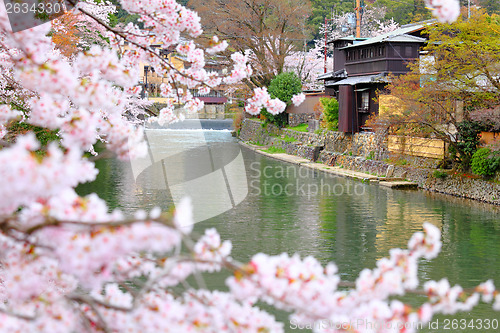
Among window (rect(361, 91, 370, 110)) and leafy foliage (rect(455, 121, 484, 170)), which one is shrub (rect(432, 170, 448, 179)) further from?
window (rect(361, 91, 370, 110))

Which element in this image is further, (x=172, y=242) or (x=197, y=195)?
(x=197, y=195)

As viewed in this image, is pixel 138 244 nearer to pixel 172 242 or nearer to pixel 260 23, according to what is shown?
pixel 172 242

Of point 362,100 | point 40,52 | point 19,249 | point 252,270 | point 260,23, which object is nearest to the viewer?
point 252,270

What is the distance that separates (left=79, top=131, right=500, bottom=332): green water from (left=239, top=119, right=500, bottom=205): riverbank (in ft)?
1.86

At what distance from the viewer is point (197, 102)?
4.72 m

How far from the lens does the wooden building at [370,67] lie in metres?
21.9

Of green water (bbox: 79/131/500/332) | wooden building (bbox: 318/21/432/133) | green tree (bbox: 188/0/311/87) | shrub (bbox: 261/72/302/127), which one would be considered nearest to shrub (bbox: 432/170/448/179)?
green water (bbox: 79/131/500/332)

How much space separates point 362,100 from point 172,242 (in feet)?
71.8

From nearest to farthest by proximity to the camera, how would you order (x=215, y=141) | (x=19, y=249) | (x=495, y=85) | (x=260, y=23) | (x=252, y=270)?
(x=252, y=270)
(x=19, y=249)
(x=495, y=85)
(x=260, y=23)
(x=215, y=141)

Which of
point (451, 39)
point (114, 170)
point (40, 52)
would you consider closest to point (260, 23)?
point (114, 170)

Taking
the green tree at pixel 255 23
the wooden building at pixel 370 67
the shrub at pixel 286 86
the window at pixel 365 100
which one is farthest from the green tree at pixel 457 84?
the green tree at pixel 255 23

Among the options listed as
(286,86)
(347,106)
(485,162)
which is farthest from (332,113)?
(485,162)

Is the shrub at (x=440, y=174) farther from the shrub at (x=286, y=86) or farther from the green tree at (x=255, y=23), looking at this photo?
the green tree at (x=255, y=23)

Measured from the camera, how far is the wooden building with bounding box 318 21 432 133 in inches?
861
